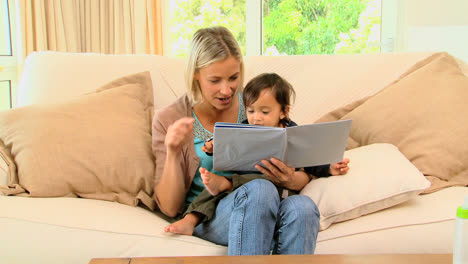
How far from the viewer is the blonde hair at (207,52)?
1.67 m

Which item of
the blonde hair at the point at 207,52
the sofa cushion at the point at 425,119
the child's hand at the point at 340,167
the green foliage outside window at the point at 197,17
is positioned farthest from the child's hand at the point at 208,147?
the green foliage outside window at the point at 197,17

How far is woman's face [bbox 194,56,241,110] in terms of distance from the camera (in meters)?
1.67

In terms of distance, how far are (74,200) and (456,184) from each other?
4.14 ft

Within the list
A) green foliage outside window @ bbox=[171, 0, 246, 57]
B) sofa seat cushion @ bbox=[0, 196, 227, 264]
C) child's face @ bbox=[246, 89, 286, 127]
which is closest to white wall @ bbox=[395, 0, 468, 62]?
green foliage outside window @ bbox=[171, 0, 246, 57]

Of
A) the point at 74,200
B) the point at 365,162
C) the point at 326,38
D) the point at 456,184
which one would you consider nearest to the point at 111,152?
the point at 74,200

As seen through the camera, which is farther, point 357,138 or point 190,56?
point 357,138

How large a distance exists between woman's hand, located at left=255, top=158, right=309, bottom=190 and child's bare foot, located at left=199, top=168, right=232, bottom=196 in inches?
4.4

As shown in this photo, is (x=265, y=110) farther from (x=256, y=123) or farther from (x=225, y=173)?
(x=225, y=173)

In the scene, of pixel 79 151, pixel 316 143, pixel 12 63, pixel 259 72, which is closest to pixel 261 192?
pixel 316 143

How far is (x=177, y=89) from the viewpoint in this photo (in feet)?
6.76

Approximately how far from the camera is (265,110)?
1629 mm

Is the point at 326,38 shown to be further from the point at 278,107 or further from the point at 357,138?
the point at 278,107

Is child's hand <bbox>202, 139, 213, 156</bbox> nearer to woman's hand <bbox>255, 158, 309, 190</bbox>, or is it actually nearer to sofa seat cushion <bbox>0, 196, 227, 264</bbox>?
woman's hand <bbox>255, 158, 309, 190</bbox>

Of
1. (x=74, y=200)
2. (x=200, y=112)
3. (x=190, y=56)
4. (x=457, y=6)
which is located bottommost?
(x=74, y=200)
